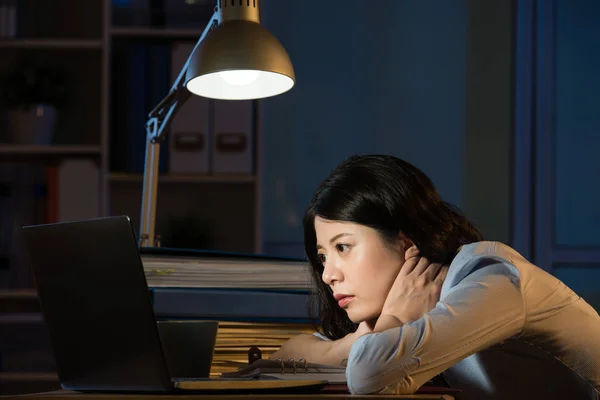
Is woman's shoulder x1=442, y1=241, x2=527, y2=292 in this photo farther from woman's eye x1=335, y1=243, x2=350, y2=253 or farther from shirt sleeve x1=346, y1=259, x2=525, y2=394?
woman's eye x1=335, y1=243, x2=350, y2=253

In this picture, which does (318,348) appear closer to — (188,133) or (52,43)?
(188,133)

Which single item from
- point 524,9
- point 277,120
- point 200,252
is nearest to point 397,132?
point 277,120

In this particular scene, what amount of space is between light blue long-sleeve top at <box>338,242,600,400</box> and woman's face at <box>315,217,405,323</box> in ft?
0.50

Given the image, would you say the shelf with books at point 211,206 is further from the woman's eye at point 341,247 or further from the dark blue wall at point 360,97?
the woman's eye at point 341,247

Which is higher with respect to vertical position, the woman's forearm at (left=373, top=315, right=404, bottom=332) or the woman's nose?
the woman's nose

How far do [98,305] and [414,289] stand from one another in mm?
447

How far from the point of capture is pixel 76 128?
297 centimetres

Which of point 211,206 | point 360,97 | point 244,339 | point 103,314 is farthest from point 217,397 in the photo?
point 360,97

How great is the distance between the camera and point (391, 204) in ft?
3.60

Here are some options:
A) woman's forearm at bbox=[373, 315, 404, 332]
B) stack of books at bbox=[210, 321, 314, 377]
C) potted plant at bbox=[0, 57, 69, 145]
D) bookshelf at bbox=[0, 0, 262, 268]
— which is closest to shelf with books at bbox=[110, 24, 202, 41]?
bookshelf at bbox=[0, 0, 262, 268]

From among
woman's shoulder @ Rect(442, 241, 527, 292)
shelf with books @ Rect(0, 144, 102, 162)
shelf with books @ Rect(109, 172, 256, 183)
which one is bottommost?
woman's shoulder @ Rect(442, 241, 527, 292)

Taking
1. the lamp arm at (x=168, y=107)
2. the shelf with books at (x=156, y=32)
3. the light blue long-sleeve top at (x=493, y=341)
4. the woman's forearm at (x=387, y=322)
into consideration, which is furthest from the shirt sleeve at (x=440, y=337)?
the shelf with books at (x=156, y=32)

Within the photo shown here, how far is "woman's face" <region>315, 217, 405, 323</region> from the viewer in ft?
3.63

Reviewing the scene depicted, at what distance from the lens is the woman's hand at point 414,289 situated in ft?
3.40
